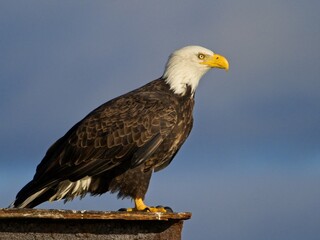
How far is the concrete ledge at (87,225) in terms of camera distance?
283 inches

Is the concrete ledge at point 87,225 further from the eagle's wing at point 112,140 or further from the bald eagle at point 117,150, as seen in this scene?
the eagle's wing at point 112,140

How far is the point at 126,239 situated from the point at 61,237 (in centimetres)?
77

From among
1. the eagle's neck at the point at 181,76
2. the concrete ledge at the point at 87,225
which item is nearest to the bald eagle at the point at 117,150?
the eagle's neck at the point at 181,76

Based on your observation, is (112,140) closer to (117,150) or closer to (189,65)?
(117,150)

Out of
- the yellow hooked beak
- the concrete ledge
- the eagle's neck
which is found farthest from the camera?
the yellow hooked beak

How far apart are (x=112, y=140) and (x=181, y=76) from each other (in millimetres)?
1727

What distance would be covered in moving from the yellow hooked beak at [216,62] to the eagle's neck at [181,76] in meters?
0.15

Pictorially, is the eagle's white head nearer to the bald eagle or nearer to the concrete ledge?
the bald eagle

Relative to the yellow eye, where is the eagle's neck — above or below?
below

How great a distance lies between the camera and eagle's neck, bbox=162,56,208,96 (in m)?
12.0

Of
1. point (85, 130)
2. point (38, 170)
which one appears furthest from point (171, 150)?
point (38, 170)

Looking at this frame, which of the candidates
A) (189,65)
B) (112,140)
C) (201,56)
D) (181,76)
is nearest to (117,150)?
(112,140)

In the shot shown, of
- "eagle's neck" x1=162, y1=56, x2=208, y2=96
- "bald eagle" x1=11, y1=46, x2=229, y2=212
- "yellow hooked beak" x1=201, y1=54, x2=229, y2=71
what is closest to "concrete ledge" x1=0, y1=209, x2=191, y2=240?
"bald eagle" x1=11, y1=46, x2=229, y2=212

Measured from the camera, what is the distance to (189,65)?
1230 centimetres
